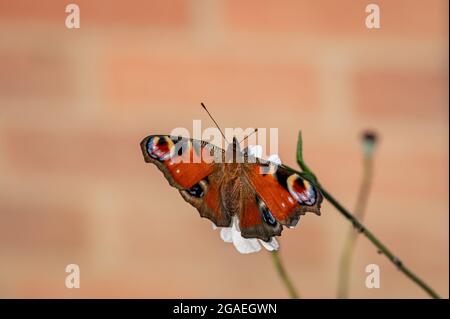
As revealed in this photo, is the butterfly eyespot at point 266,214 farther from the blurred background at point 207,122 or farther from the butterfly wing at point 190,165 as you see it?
the blurred background at point 207,122

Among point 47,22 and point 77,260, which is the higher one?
point 47,22

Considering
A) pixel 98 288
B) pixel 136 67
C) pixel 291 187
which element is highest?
pixel 136 67

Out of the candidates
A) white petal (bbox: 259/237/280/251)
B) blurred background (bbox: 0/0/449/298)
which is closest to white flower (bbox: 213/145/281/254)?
white petal (bbox: 259/237/280/251)

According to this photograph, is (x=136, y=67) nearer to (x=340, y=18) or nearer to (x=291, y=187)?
(x=340, y=18)


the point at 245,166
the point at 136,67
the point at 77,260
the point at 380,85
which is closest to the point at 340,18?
the point at 380,85

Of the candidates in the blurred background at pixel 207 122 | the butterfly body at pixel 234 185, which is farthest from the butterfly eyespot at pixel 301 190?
the blurred background at pixel 207 122
